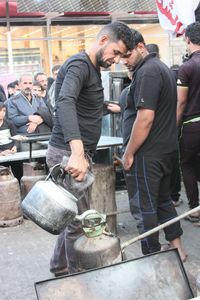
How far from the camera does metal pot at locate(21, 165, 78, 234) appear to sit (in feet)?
9.17

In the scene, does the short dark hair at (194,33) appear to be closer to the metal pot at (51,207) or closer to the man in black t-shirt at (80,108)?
the man in black t-shirt at (80,108)

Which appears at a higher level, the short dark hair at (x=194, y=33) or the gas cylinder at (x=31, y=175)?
the short dark hair at (x=194, y=33)

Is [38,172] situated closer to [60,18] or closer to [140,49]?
[140,49]

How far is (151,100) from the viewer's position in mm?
3863

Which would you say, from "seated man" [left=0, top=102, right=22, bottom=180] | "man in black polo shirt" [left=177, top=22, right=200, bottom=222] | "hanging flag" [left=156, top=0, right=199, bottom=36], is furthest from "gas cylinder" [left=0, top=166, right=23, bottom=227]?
"hanging flag" [left=156, top=0, right=199, bottom=36]

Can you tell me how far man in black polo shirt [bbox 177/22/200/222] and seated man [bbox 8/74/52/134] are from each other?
2.72 meters

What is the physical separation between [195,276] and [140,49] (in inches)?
78.6

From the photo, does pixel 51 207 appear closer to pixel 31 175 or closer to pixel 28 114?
pixel 31 175

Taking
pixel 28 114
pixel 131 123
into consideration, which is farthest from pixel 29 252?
pixel 28 114

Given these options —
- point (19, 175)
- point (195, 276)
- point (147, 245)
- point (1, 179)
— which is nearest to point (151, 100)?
point (147, 245)

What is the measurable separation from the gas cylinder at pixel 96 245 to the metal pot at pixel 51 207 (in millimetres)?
146

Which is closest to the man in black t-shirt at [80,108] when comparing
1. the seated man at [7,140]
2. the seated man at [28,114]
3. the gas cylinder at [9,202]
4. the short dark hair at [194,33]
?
the short dark hair at [194,33]

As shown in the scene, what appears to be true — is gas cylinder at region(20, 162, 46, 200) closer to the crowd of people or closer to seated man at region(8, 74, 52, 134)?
seated man at region(8, 74, 52, 134)

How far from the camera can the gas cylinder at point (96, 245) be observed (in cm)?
296
